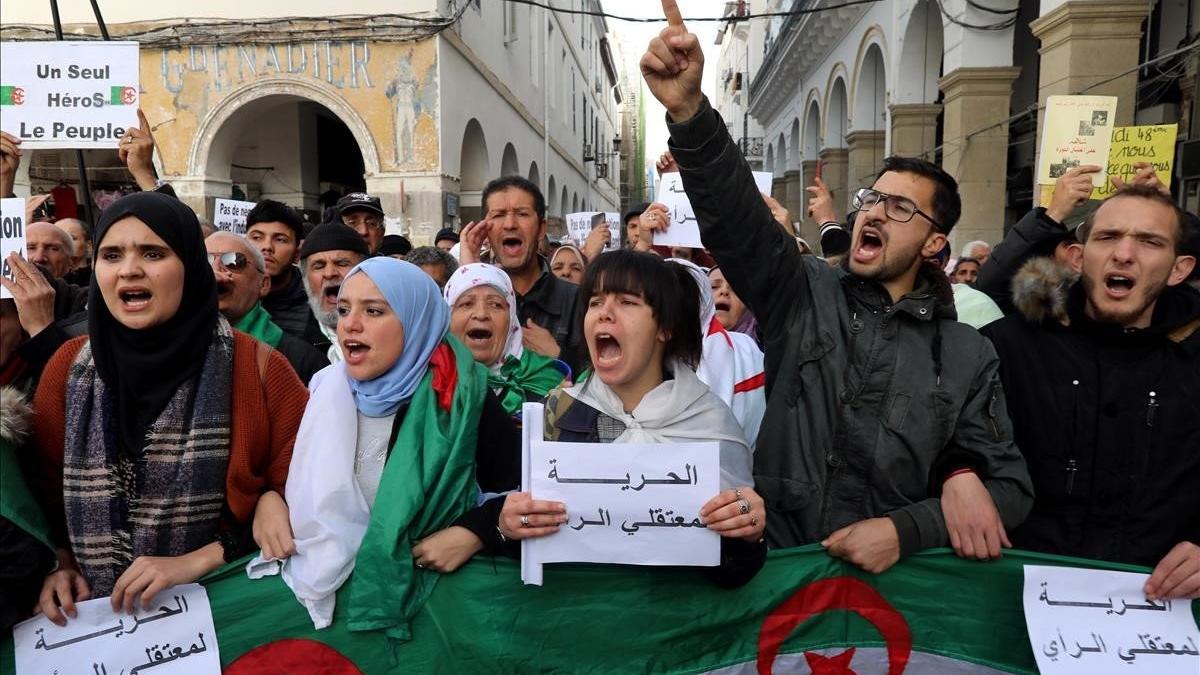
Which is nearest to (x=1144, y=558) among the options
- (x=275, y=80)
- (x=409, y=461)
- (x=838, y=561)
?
(x=838, y=561)

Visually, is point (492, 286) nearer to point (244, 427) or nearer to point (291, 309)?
point (244, 427)

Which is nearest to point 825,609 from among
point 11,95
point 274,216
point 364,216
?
point 274,216

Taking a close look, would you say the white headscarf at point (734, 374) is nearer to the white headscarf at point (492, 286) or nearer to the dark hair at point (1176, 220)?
the white headscarf at point (492, 286)

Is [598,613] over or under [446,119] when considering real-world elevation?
under

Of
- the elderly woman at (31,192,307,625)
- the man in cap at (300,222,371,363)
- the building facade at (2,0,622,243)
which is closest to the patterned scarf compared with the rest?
the elderly woman at (31,192,307,625)

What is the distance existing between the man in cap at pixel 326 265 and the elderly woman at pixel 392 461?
4.71 feet

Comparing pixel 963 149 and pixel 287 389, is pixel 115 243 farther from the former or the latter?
pixel 963 149

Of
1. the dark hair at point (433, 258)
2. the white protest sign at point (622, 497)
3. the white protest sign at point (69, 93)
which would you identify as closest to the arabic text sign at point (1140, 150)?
the dark hair at point (433, 258)

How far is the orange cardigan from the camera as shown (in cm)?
203

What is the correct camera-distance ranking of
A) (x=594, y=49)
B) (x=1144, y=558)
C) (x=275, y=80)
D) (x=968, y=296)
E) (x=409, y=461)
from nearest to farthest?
1. (x=409, y=461)
2. (x=1144, y=558)
3. (x=968, y=296)
4. (x=275, y=80)
5. (x=594, y=49)

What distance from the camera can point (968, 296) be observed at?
323 cm

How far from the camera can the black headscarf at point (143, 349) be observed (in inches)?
79.7

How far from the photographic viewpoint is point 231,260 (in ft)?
10.3

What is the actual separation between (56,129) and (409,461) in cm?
398
